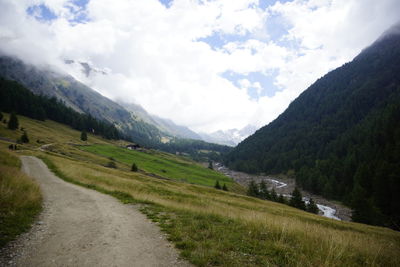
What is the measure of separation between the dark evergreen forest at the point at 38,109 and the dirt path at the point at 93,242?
15907 centimetres

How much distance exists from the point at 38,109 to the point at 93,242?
170 metres

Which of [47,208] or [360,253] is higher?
[360,253]

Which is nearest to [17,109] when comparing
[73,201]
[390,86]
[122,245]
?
[73,201]

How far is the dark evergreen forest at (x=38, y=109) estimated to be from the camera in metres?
122

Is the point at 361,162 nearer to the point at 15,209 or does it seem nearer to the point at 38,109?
the point at 15,209

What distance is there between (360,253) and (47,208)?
16.6m

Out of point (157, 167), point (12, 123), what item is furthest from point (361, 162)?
point (12, 123)

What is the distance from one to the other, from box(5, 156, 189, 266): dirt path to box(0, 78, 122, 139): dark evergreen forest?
159074 millimetres

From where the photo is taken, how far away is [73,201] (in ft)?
46.8

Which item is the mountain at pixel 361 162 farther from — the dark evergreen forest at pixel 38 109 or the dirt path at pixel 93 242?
the dark evergreen forest at pixel 38 109

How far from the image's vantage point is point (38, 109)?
13350 centimetres

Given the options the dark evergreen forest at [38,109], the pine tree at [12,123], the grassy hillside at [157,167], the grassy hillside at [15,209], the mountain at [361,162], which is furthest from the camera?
the dark evergreen forest at [38,109]

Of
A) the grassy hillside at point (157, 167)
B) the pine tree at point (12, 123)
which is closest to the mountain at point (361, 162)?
the grassy hillside at point (157, 167)

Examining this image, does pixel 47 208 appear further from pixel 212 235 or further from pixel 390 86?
pixel 390 86
